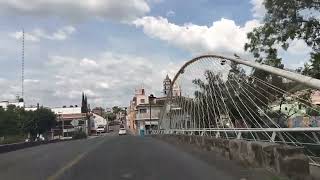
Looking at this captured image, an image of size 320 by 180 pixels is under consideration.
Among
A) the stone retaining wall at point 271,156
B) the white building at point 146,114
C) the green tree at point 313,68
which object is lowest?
the stone retaining wall at point 271,156

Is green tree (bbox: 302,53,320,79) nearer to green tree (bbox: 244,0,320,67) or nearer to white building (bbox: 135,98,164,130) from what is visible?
green tree (bbox: 244,0,320,67)

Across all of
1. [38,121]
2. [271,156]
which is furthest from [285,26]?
[38,121]

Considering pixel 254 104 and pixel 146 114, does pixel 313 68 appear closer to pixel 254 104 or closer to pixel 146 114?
pixel 254 104

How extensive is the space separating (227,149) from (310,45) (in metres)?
10.1

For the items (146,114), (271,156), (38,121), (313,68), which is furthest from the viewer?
(146,114)

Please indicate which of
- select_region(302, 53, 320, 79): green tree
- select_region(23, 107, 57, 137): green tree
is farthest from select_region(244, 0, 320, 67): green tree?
select_region(23, 107, 57, 137): green tree

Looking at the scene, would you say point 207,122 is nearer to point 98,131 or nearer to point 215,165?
point 215,165

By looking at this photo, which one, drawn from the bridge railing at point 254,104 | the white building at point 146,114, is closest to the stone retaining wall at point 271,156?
the bridge railing at point 254,104

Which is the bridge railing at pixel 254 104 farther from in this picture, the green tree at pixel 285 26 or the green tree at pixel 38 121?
the green tree at pixel 38 121

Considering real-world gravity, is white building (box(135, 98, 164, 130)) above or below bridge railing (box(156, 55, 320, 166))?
above

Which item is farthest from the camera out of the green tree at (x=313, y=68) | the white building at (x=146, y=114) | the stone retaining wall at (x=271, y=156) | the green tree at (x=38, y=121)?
the white building at (x=146, y=114)

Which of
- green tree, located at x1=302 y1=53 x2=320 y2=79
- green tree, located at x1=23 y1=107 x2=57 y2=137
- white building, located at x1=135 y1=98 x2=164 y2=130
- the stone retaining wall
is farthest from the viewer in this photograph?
white building, located at x1=135 y1=98 x2=164 y2=130

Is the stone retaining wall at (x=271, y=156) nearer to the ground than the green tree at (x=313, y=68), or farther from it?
nearer to the ground

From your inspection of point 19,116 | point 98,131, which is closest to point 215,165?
point 19,116
